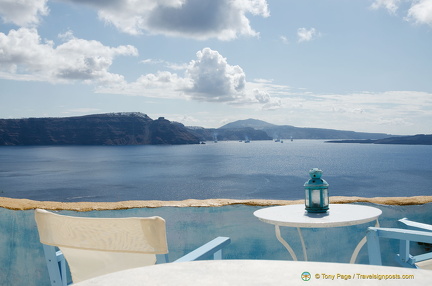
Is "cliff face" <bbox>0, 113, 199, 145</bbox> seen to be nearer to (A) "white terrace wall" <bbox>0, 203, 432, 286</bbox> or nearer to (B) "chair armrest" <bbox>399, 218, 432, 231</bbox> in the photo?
(A) "white terrace wall" <bbox>0, 203, 432, 286</bbox>

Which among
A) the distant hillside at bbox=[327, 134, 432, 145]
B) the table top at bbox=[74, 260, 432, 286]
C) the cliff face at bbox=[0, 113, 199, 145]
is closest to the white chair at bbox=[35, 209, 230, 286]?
the table top at bbox=[74, 260, 432, 286]

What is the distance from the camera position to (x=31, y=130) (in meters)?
136

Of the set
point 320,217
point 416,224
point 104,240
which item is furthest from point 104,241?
point 416,224

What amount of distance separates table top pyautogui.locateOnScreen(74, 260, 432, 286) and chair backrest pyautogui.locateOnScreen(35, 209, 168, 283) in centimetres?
25

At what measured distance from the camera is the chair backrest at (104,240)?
1060 mm

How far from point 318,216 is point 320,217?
0.03 m

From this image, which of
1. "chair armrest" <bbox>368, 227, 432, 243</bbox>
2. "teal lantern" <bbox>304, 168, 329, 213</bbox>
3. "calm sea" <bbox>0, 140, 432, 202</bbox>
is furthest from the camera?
"calm sea" <bbox>0, 140, 432, 202</bbox>

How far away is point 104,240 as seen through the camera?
1115mm

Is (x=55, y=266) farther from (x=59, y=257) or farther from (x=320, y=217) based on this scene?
(x=320, y=217)

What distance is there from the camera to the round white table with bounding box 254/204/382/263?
183 cm

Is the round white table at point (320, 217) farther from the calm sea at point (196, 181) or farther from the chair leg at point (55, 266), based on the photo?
the calm sea at point (196, 181)

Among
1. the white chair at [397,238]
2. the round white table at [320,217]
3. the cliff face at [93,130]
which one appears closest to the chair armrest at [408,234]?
the white chair at [397,238]

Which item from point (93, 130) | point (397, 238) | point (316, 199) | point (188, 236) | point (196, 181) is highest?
point (93, 130)

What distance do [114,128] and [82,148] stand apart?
1356cm
